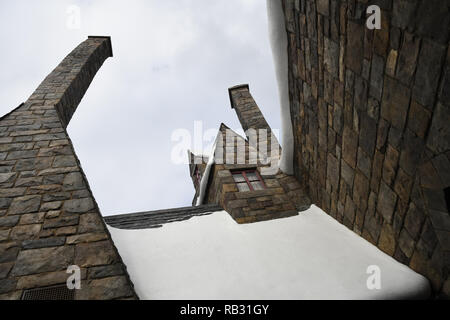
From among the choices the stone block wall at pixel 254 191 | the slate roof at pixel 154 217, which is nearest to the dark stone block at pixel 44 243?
the slate roof at pixel 154 217

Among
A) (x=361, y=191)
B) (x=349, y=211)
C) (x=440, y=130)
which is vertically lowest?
(x=349, y=211)

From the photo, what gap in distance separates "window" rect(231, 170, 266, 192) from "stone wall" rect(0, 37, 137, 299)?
8.55ft

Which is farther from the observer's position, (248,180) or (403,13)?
(248,180)

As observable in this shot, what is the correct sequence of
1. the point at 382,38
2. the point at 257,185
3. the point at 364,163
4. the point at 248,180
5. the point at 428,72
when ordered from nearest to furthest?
the point at 428,72 → the point at 382,38 → the point at 364,163 → the point at 257,185 → the point at 248,180

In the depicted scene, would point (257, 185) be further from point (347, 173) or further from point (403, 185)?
point (403, 185)

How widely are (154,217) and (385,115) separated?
3390 mm

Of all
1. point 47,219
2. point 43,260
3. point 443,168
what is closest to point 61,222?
point 47,219

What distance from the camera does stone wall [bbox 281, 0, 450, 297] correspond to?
1.73 meters

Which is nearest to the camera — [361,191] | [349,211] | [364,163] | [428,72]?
[428,72]

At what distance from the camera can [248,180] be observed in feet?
16.9

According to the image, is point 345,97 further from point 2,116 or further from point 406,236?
point 2,116

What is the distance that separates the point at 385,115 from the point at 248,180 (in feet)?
10.2

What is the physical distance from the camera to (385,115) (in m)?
2.25

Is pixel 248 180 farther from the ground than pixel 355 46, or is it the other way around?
pixel 355 46
